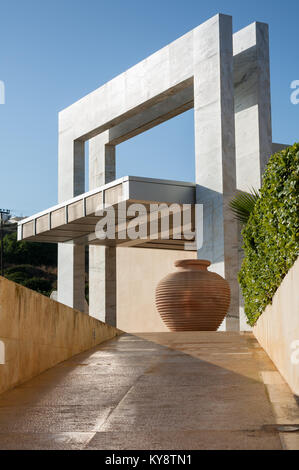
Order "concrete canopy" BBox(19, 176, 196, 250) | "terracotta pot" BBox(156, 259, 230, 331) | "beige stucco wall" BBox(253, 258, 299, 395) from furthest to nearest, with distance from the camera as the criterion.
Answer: "concrete canopy" BBox(19, 176, 196, 250) < "terracotta pot" BBox(156, 259, 230, 331) < "beige stucco wall" BBox(253, 258, 299, 395)

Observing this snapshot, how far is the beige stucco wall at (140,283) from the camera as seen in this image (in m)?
22.4

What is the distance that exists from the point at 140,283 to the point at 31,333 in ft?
59.1

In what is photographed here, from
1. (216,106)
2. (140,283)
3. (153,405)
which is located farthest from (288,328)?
(140,283)

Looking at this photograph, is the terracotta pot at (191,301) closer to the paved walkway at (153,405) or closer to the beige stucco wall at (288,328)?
the paved walkway at (153,405)

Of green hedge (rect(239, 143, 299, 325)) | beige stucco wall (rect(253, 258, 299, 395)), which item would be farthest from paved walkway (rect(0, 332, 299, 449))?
green hedge (rect(239, 143, 299, 325))

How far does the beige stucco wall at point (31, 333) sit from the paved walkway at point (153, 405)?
5.4 inches

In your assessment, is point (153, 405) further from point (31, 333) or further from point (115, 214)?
point (115, 214)

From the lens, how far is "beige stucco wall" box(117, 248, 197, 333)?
22391 mm

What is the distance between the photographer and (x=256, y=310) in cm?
812

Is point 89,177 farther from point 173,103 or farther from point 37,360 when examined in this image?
point 37,360

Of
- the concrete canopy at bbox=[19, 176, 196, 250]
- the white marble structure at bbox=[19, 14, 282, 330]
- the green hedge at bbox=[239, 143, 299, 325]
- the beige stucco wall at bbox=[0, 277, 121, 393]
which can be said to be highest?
the white marble structure at bbox=[19, 14, 282, 330]

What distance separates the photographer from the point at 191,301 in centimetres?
1275

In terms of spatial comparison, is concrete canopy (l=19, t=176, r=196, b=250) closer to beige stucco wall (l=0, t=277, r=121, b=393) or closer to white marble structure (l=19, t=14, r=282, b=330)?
white marble structure (l=19, t=14, r=282, b=330)

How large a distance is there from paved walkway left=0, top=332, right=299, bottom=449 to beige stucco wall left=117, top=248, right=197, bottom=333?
1528 centimetres
